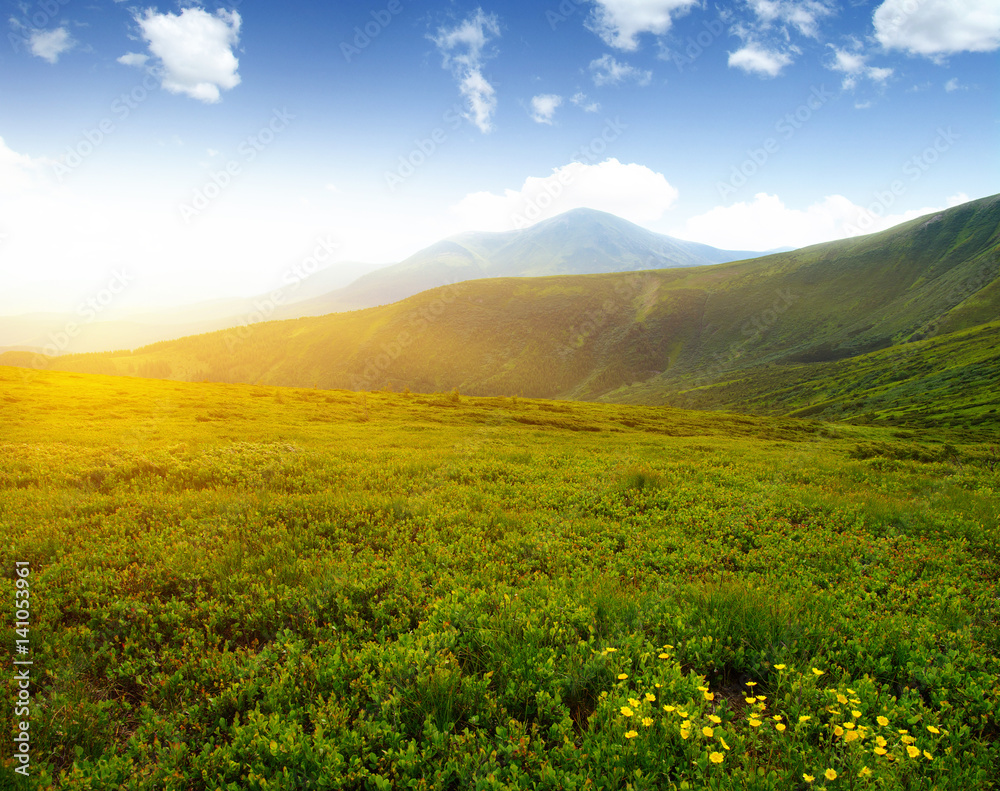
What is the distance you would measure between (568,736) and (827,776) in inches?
77.9

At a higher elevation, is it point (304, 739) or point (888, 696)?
point (304, 739)

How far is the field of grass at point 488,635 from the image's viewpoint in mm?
3797

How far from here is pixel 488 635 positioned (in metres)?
5.29

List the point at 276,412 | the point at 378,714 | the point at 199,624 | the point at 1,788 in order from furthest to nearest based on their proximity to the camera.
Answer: the point at 276,412 < the point at 199,624 < the point at 378,714 < the point at 1,788

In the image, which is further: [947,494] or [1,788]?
[947,494]

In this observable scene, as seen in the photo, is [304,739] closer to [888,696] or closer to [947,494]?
[888,696]

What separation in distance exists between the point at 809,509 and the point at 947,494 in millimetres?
5930

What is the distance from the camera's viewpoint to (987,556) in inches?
342

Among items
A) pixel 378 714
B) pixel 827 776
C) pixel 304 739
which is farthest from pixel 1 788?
pixel 827 776

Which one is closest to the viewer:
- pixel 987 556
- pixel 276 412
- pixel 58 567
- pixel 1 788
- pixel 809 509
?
pixel 1 788

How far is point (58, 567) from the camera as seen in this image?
22.3 ft

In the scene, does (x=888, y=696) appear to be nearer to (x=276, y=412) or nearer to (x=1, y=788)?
(x=1, y=788)

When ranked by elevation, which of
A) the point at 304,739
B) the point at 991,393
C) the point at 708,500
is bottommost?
the point at 991,393

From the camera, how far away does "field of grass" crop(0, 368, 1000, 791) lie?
3.80 metres
